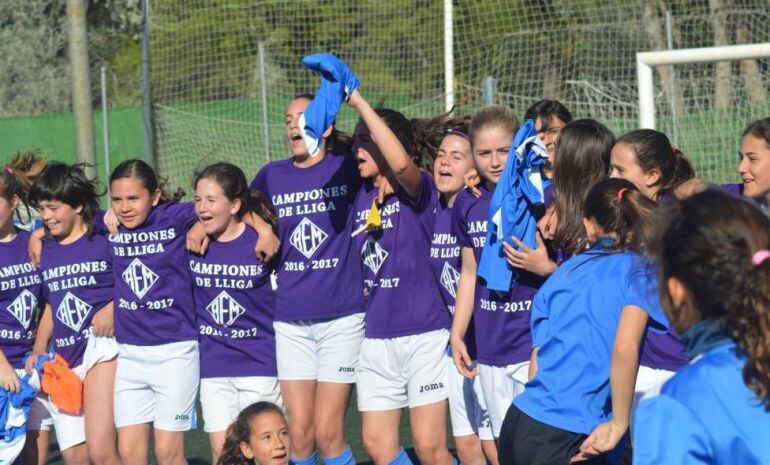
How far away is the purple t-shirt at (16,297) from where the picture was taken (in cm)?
515

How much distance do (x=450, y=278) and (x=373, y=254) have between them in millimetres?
373

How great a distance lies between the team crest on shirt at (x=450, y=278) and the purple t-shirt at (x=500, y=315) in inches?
14.8

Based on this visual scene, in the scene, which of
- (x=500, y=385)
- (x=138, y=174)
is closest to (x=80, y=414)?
(x=138, y=174)

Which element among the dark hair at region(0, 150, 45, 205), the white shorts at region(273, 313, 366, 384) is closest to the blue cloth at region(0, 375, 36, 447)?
the dark hair at region(0, 150, 45, 205)

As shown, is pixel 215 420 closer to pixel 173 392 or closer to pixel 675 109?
pixel 173 392

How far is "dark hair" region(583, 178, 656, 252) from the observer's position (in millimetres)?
3033

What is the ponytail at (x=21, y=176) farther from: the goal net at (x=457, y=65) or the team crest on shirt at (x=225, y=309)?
the goal net at (x=457, y=65)

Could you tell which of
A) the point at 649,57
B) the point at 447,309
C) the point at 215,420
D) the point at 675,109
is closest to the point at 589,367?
the point at 447,309

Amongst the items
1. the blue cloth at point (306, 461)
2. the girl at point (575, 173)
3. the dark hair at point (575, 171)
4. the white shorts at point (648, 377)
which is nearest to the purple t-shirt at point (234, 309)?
the blue cloth at point (306, 461)

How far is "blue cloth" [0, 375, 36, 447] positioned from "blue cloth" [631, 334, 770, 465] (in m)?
3.85

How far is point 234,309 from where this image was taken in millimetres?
4887

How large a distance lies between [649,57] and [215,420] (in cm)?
373

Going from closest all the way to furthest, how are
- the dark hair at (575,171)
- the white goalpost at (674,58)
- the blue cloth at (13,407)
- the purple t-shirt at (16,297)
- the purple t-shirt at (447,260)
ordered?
the dark hair at (575,171), the purple t-shirt at (447,260), the blue cloth at (13,407), the purple t-shirt at (16,297), the white goalpost at (674,58)

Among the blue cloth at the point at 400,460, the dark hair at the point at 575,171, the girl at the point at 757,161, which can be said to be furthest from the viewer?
the blue cloth at the point at 400,460
